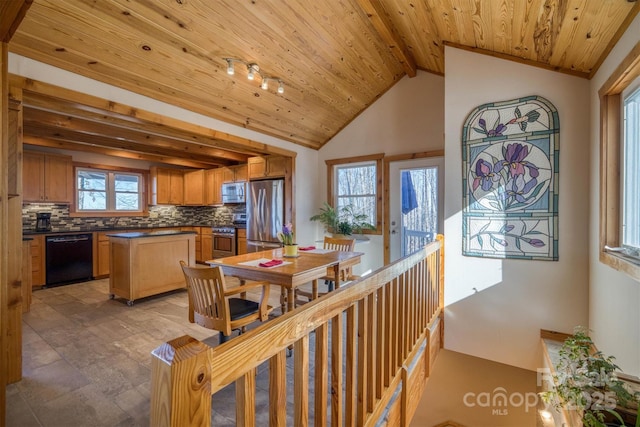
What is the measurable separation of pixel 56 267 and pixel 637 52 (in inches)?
271

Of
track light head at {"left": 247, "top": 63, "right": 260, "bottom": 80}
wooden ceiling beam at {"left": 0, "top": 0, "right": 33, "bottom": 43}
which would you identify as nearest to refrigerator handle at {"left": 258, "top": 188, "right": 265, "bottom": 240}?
track light head at {"left": 247, "top": 63, "right": 260, "bottom": 80}

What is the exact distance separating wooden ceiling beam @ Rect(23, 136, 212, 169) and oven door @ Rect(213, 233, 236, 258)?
1.66m

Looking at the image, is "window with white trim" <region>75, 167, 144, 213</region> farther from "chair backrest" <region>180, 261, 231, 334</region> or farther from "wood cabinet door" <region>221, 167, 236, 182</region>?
"chair backrest" <region>180, 261, 231, 334</region>

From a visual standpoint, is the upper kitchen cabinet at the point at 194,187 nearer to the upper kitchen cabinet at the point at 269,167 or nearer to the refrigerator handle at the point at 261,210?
the upper kitchen cabinet at the point at 269,167

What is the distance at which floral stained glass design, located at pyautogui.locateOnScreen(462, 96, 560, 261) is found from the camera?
2.64 meters

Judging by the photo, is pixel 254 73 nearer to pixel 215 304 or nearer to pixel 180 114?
pixel 180 114

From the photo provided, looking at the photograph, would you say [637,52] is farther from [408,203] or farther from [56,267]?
[56,267]

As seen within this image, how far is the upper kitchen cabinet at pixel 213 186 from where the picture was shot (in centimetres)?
634

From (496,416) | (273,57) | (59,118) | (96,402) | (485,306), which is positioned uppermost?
(273,57)

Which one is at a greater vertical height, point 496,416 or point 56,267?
point 56,267

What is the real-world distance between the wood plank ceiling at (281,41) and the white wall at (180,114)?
68 millimetres

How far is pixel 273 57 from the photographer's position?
3010 mm

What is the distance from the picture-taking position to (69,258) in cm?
471

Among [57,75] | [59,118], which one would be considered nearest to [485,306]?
[57,75]
